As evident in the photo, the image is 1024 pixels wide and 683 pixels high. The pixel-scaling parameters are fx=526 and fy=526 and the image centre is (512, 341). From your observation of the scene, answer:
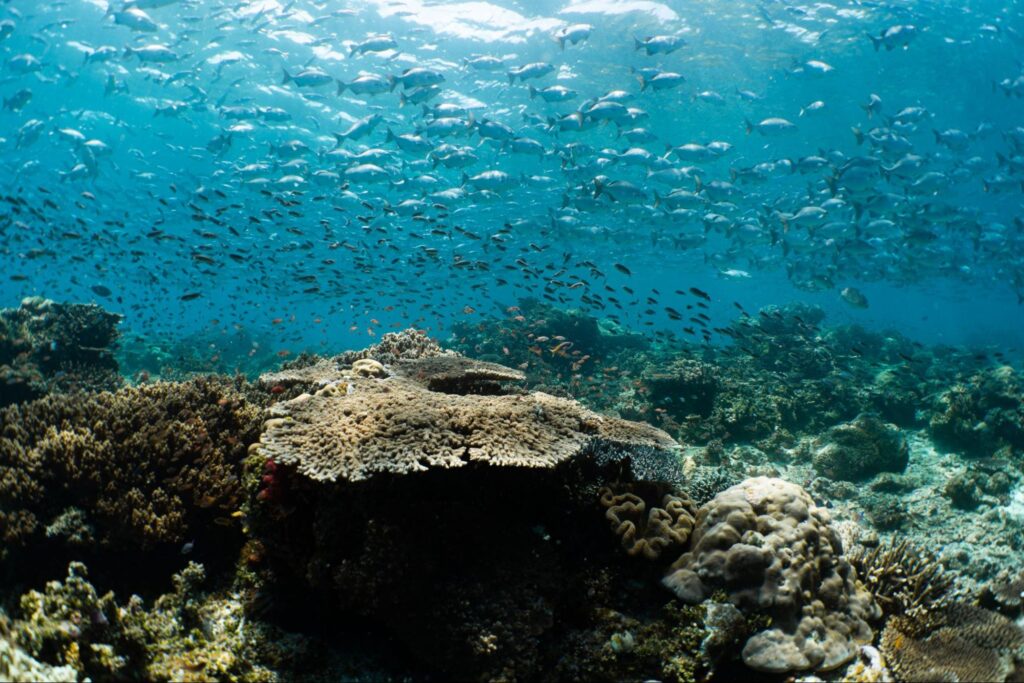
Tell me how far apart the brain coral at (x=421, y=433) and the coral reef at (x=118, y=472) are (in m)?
1.25

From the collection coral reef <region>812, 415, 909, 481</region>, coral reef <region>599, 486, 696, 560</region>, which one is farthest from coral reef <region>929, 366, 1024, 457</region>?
coral reef <region>599, 486, 696, 560</region>

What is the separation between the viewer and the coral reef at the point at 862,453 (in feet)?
33.7

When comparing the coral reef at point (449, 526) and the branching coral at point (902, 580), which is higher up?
the coral reef at point (449, 526)

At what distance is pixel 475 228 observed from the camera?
43219 mm

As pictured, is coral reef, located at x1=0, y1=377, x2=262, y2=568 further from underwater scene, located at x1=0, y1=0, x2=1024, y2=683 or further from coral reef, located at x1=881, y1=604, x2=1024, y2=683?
coral reef, located at x1=881, y1=604, x2=1024, y2=683

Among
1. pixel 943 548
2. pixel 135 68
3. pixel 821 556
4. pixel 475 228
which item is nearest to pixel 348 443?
pixel 821 556

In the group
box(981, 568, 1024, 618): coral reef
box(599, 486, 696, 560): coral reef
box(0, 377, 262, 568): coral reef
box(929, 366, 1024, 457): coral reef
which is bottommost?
box(929, 366, 1024, 457): coral reef

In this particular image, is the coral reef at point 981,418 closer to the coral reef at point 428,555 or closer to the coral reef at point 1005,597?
the coral reef at point 1005,597

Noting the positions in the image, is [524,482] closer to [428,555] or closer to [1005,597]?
[428,555]

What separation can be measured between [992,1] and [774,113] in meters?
9.26

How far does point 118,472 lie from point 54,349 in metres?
8.73

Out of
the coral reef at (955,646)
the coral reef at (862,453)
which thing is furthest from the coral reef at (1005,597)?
the coral reef at (862,453)

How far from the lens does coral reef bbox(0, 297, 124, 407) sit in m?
9.98

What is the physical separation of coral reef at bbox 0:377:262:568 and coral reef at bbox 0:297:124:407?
5.57m
